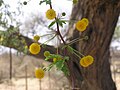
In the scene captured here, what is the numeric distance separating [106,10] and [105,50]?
868 mm

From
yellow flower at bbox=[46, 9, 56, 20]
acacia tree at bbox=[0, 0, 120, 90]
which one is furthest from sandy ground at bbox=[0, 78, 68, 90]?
yellow flower at bbox=[46, 9, 56, 20]

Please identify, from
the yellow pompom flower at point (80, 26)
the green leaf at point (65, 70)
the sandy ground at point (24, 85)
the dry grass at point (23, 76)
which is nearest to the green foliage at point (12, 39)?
the green leaf at point (65, 70)

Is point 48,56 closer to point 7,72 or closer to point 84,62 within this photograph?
point 84,62

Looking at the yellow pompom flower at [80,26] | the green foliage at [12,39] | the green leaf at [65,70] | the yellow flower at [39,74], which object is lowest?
the yellow flower at [39,74]

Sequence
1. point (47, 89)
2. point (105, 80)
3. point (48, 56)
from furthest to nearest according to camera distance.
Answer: point (47, 89) < point (105, 80) < point (48, 56)

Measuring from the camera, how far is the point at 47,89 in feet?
53.6

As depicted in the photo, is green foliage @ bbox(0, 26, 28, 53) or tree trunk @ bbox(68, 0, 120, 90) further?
green foliage @ bbox(0, 26, 28, 53)

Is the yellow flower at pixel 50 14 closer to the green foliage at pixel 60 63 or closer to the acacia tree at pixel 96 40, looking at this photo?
the green foliage at pixel 60 63

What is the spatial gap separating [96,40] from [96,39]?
17 mm

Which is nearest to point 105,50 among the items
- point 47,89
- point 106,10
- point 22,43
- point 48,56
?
point 106,10

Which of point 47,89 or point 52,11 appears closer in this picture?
point 52,11

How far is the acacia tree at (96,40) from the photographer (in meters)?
4.59

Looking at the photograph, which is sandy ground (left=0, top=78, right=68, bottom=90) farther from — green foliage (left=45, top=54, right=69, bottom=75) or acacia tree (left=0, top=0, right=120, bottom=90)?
green foliage (left=45, top=54, right=69, bottom=75)

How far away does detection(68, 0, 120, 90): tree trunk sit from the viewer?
4.58m
